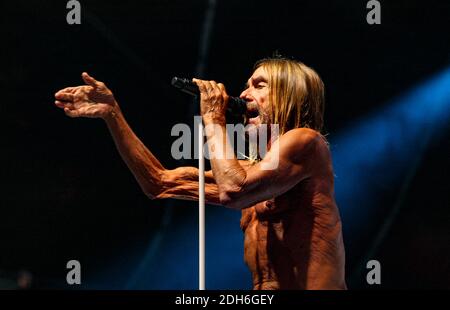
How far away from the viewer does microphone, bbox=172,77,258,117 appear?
215cm

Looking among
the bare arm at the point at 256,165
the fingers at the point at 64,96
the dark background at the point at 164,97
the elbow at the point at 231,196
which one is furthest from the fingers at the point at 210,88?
the dark background at the point at 164,97

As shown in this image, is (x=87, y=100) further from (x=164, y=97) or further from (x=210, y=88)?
(x=164, y=97)

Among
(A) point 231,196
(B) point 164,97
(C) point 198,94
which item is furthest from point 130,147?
(B) point 164,97

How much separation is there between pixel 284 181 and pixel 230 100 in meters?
0.29

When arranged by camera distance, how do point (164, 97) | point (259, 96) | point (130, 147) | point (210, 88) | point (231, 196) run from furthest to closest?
point (164, 97) < point (130, 147) < point (259, 96) < point (210, 88) < point (231, 196)

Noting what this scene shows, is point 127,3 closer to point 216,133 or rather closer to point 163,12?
point 163,12

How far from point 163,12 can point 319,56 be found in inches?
27.0

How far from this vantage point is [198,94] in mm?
2248

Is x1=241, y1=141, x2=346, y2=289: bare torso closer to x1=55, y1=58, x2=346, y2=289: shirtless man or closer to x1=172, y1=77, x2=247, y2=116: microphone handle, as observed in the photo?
x1=55, y1=58, x2=346, y2=289: shirtless man

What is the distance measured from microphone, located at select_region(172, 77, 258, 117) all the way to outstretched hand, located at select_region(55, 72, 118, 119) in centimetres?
31

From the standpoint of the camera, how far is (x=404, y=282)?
340 cm

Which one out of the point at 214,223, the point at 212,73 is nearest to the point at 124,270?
the point at 214,223

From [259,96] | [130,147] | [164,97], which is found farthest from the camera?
[164,97]

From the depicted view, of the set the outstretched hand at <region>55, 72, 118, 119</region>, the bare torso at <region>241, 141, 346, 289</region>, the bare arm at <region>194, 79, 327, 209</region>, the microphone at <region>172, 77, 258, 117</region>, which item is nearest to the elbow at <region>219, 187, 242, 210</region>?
the bare arm at <region>194, 79, 327, 209</region>
